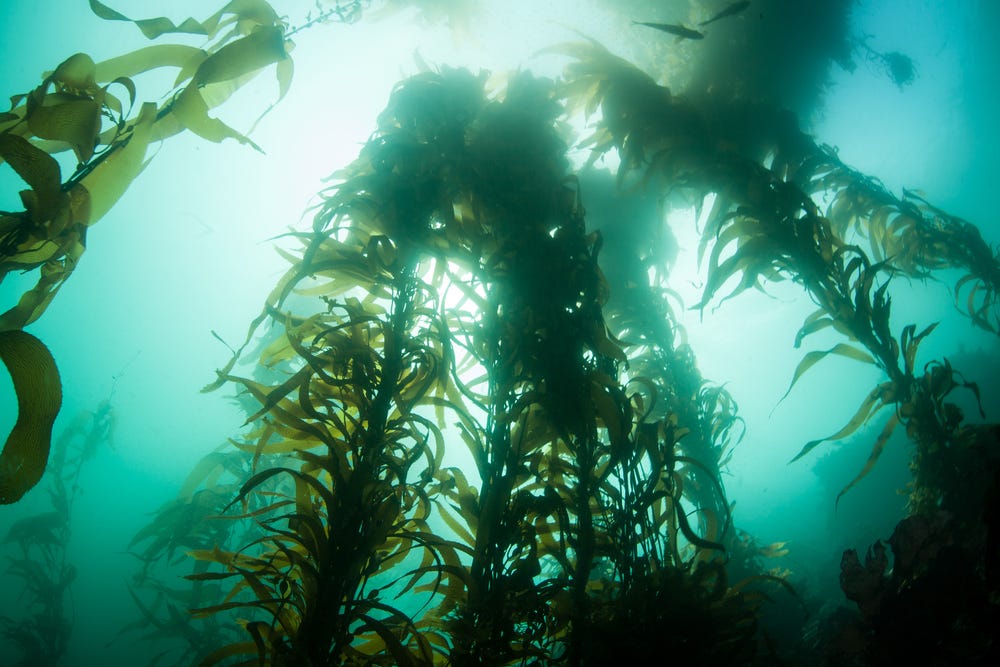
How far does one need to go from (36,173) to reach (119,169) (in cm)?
36

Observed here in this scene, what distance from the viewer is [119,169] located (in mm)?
1287

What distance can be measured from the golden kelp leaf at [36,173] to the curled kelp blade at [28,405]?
311 millimetres

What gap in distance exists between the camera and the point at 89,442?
27.2 ft

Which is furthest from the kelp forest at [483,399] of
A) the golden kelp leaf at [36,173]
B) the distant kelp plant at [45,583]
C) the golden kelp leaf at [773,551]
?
the distant kelp plant at [45,583]

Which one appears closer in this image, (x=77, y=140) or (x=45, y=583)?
(x=77, y=140)

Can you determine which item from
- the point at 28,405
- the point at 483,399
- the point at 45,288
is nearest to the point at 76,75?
the point at 45,288

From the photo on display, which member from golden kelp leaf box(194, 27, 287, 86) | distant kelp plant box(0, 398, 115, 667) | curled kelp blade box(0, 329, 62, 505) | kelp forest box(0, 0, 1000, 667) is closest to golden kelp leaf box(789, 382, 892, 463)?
kelp forest box(0, 0, 1000, 667)

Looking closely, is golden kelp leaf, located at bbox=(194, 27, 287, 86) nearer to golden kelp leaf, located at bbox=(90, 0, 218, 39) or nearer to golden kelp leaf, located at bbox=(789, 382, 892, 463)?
golden kelp leaf, located at bbox=(90, 0, 218, 39)

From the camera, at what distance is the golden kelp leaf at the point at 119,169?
1.26 metres

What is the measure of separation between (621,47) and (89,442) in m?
12.2

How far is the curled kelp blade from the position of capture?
2.89 ft

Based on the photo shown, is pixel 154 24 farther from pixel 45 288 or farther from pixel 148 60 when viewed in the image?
Answer: pixel 45 288

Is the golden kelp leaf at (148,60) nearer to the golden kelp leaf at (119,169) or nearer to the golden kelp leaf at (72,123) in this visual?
the golden kelp leaf at (119,169)

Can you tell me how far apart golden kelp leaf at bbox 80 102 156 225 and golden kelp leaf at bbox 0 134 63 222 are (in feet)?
0.88
